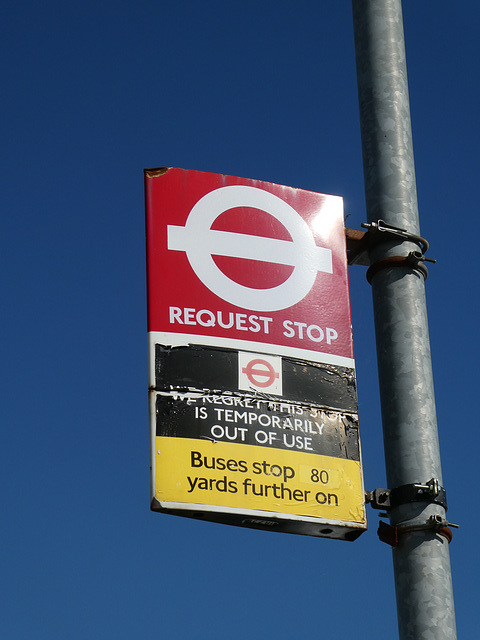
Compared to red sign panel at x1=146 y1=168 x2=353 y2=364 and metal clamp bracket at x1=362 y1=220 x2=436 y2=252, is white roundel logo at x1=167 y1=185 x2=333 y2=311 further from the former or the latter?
metal clamp bracket at x1=362 y1=220 x2=436 y2=252

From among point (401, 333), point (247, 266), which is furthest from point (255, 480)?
point (247, 266)

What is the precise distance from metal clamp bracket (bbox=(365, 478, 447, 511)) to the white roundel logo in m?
1.00

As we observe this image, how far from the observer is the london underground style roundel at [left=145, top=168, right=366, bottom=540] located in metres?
4.41

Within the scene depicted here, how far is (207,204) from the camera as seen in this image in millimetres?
5164

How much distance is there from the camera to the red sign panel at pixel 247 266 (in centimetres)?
479

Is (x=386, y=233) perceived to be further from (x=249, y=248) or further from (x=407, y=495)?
(x=407, y=495)

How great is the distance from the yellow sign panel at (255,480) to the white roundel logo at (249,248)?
76cm

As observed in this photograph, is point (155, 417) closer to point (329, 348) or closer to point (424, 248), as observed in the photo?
point (329, 348)

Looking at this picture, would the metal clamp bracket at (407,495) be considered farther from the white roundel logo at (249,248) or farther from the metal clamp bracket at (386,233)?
the metal clamp bracket at (386,233)

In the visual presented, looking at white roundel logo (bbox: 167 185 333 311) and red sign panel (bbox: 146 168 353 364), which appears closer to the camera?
red sign panel (bbox: 146 168 353 364)

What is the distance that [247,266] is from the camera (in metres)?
5.06

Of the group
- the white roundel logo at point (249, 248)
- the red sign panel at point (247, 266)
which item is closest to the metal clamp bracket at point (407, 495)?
the red sign panel at point (247, 266)

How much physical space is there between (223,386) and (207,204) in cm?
101

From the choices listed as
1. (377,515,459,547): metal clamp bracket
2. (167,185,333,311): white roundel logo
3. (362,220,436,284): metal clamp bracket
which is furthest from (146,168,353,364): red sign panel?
(377,515,459,547): metal clamp bracket
